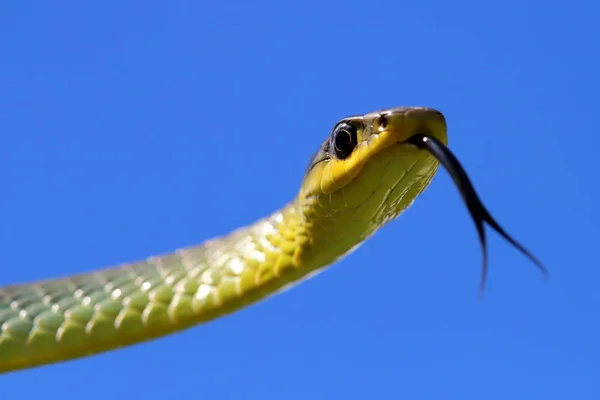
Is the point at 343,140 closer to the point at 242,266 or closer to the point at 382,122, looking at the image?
the point at 382,122

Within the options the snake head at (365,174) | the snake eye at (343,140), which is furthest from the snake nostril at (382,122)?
the snake eye at (343,140)

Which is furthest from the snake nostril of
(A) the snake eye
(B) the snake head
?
(A) the snake eye

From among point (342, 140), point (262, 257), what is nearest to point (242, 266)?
point (262, 257)

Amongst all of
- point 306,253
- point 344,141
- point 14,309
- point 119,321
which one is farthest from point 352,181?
point 14,309

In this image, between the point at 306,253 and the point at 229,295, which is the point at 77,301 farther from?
the point at 306,253

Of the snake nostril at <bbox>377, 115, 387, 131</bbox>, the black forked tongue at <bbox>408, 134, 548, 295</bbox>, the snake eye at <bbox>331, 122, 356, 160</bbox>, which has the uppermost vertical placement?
the snake eye at <bbox>331, 122, 356, 160</bbox>

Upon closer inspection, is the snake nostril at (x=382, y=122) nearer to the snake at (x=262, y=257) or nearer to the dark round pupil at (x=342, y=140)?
the snake at (x=262, y=257)

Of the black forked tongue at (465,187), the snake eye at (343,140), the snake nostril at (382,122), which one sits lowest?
the black forked tongue at (465,187)

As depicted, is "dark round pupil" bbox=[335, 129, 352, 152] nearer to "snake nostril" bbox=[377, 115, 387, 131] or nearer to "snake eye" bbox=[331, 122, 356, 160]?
"snake eye" bbox=[331, 122, 356, 160]
